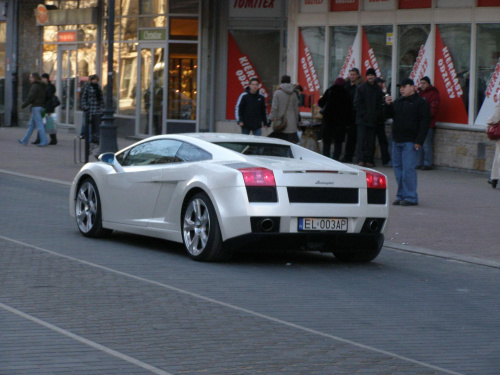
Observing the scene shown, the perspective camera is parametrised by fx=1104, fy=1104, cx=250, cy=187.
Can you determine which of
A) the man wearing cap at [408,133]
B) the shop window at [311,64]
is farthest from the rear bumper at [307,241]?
the shop window at [311,64]

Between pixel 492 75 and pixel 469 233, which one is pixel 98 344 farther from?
pixel 492 75

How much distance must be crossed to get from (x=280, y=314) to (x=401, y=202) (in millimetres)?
8481

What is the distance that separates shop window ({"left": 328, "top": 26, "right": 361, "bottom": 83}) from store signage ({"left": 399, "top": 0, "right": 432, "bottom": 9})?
1.43 metres

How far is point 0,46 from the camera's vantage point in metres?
38.4

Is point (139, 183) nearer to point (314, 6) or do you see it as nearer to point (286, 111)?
point (286, 111)

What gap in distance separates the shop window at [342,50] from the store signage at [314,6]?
0.53m

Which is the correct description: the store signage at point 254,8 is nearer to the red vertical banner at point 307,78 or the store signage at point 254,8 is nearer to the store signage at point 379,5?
the red vertical banner at point 307,78

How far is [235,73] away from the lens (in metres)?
29.0

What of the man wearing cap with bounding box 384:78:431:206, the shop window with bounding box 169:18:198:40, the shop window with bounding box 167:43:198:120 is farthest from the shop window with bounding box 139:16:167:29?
the man wearing cap with bounding box 384:78:431:206

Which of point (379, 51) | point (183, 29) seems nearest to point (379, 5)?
point (379, 51)

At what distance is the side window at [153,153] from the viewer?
10891mm

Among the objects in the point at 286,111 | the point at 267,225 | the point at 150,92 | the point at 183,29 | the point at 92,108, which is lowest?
the point at 267,225

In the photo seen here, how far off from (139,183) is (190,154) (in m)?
0.66

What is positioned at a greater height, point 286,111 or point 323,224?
point 286,111
